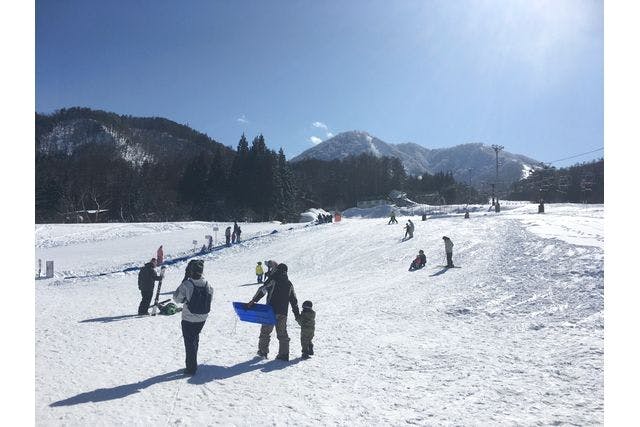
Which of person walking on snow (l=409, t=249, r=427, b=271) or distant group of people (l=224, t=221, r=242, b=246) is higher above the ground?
distant group of people (l=224, t=221, r=242, b=246)

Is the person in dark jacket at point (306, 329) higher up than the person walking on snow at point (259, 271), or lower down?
higher up

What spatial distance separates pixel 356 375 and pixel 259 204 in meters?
65.5

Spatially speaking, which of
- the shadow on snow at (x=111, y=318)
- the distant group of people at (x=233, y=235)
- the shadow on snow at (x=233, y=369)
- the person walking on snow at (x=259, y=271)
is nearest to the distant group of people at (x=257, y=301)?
the shadow on snow at (x=233, y=369)

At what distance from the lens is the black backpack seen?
5.87 metres

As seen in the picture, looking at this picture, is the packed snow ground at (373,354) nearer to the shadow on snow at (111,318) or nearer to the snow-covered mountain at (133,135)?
the shadow on snow at (111,318)

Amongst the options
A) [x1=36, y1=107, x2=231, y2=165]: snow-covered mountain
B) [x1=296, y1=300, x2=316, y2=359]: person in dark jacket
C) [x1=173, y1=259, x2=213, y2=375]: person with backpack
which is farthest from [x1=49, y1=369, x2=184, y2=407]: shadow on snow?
[x1=36, y1=107, x2=231, y2=165]: snow-covered mountain

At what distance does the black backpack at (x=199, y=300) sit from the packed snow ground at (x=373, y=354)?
101cm

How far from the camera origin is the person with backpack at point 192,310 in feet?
19.1

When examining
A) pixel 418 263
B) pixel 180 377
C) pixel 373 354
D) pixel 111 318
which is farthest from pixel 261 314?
pixel 418 263

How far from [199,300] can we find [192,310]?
0.60ft

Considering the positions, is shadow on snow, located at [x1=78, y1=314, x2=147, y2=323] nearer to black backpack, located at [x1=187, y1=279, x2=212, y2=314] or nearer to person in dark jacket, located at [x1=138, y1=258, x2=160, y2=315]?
person in dark jacket, located at [x1=138, y1=258, x2=160, y2=315]

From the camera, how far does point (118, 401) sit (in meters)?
4.79

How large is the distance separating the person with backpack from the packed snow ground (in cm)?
34

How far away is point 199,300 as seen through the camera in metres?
5.90
